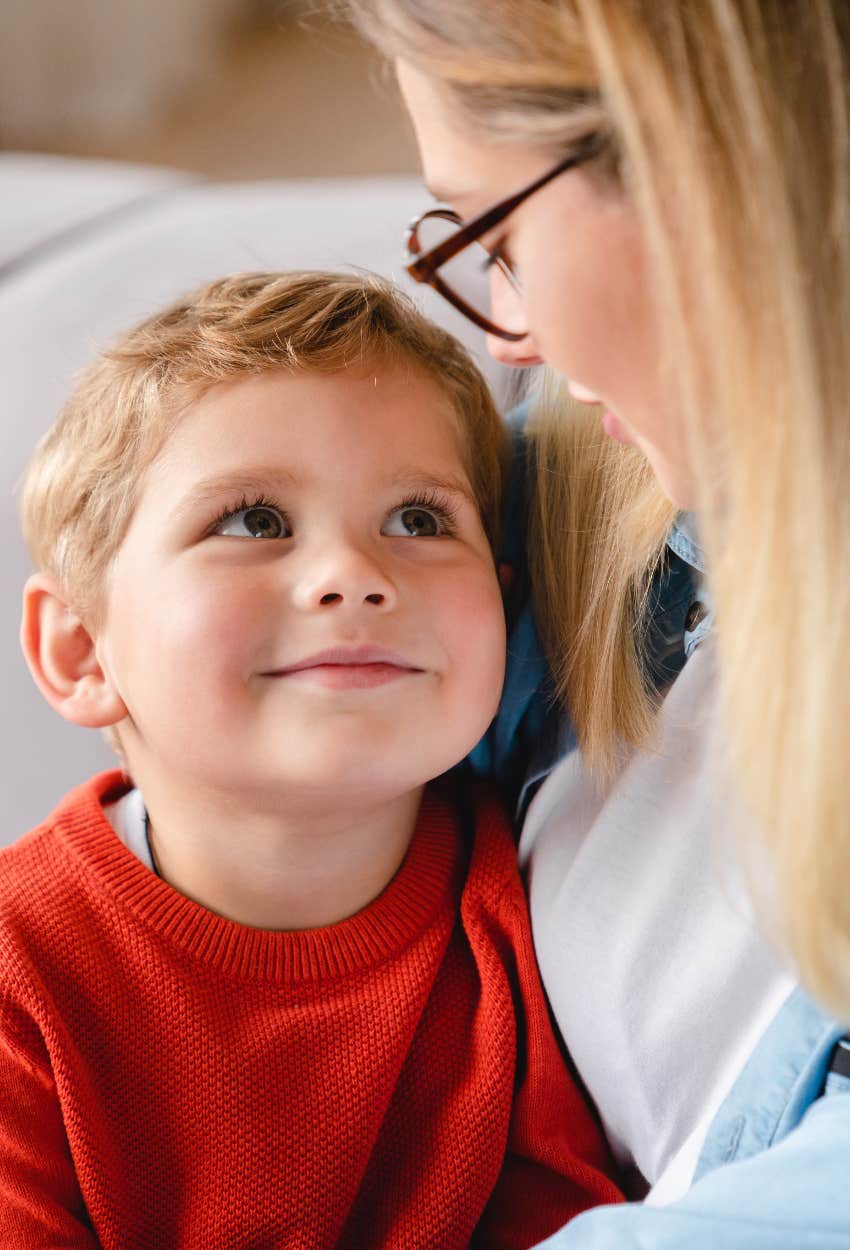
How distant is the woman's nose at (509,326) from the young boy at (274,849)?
0.13 m

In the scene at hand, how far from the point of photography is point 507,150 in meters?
0.77

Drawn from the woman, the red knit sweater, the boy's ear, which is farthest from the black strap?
the boy's ear

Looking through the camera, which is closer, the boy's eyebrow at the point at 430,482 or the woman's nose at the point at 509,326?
the woman's nose at the point at 509,326

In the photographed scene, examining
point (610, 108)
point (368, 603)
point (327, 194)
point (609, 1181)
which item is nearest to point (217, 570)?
point (368, 603)

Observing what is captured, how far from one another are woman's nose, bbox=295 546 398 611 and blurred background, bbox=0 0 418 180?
2960 millimetres

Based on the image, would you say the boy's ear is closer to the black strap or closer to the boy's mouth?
the boy's mouth

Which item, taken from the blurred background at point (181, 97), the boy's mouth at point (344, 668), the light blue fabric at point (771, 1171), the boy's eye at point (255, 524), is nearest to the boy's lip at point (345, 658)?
the boy's mouth at point (344, 668)

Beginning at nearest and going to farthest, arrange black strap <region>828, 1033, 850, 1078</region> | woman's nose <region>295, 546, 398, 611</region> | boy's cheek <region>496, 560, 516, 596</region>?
1. black strap <region>828, 1033, 850, 1078</region>
2. woman's nose <region>295, 546, 398, 611</region>
3. boy's cheek <region>496, 560, 516, 596</region>

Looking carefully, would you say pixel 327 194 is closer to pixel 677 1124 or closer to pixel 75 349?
pixel 75 349

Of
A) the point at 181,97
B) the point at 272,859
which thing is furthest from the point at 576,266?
the point at 181,97

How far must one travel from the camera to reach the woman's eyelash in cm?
109

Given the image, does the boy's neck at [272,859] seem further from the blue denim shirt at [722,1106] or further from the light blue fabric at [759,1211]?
the light blue fabric at [759,1211]

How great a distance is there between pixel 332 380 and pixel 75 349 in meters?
0.49

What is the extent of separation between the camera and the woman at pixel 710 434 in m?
0.69
